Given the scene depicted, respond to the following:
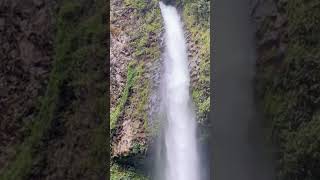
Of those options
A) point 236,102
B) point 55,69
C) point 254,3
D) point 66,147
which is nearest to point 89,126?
point 66,147

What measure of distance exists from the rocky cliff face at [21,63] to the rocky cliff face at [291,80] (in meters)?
0.66

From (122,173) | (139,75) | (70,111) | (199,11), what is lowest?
(122,173)

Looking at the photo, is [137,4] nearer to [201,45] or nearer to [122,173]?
[201,45]

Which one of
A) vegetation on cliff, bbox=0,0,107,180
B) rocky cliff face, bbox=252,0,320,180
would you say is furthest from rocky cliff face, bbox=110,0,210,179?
rocky cliff face, bbox=252,0,320,180

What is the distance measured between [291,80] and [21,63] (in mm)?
811

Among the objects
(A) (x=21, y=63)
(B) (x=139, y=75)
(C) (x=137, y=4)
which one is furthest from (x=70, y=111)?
(C) (x=137, y=4)

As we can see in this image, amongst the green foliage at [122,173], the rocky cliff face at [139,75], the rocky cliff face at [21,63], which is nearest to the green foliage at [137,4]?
the rocky cliff face at [139,75]

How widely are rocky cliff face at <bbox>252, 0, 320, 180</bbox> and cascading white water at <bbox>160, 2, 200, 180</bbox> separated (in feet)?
1.38

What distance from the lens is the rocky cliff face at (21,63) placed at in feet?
4.81

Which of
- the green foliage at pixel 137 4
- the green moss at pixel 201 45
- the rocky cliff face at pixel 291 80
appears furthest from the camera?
the green foliage at pixel 137 4

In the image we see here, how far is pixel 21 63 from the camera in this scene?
1.49 metres

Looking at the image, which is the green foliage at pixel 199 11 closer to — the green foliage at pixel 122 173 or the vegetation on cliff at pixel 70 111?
the vegetation on cliff at pixel 70 111

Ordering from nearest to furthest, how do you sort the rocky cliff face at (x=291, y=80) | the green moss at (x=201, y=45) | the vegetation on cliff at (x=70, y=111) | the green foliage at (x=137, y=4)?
1. the rocky cliff face at (x=291, y=80)
2. the vegetation on cliff at (x=70, y=111)
3. the green moss at (x=201, y=45)
4. the green foliage at (x=137, y=4)

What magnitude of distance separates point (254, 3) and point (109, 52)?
0.50 meters
